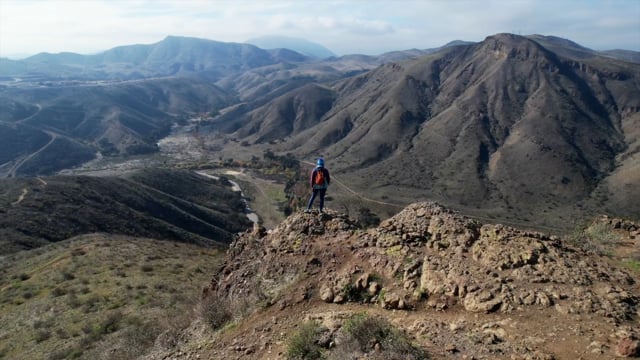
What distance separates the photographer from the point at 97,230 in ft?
141

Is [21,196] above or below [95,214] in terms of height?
above

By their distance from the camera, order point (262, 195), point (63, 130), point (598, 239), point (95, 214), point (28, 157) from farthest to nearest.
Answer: point (63, 130), point (28, 157), point (262, 195), point (95, 214), point (598, 239)

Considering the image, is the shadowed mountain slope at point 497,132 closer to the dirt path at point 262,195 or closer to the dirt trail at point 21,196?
the dirt path at point 262,195

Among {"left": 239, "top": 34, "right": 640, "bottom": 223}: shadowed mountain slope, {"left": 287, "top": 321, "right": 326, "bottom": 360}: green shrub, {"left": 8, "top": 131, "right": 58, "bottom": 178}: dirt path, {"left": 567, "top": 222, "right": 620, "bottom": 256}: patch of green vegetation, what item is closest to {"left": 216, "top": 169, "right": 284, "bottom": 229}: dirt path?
{"left": 239, "top": 34, "right": 640, "bottom": 223}: shadowed mountain slope

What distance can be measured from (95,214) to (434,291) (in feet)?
145

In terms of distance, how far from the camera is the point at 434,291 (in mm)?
10688

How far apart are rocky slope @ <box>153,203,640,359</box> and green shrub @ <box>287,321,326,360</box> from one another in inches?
10.6

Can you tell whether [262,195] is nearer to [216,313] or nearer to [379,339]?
[216,313]

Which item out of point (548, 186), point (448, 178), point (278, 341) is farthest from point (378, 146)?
point (278, 341)

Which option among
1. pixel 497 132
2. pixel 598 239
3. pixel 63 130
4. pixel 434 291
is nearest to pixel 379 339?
pixel 434 291

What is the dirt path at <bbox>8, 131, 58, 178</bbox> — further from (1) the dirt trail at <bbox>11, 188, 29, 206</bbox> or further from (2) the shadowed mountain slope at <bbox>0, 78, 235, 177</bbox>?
(1) the dirt trail at <bbox>11, 188, 29, 206</bbox>

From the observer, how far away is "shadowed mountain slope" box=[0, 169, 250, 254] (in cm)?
3903

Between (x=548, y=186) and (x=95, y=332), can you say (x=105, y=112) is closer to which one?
(x=548, y=186)

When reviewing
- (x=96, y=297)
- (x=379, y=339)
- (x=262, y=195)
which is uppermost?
(x=379, y=339)
